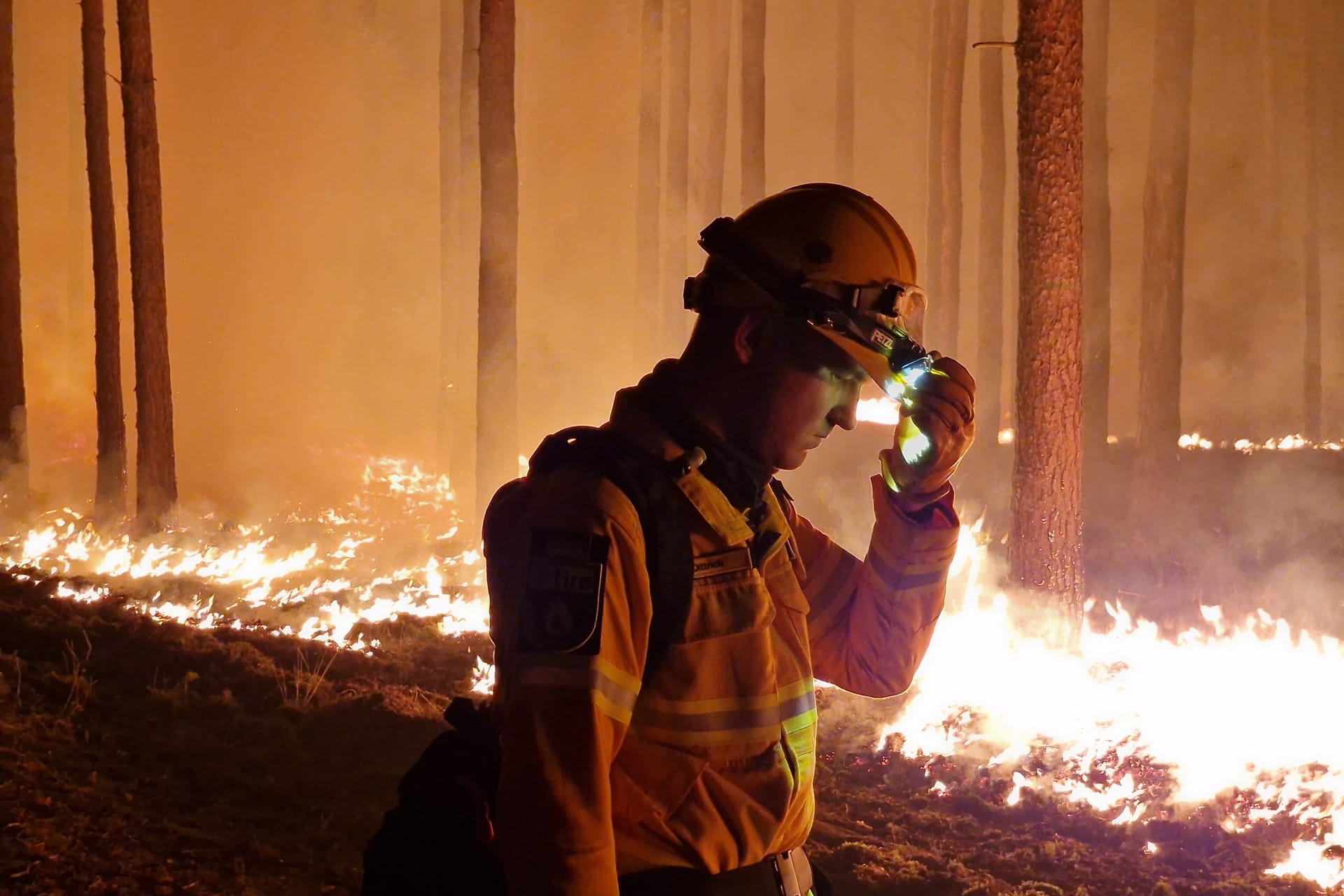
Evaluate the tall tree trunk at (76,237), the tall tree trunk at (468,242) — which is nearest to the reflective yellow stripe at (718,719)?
the tall tree trunk at (468,242)

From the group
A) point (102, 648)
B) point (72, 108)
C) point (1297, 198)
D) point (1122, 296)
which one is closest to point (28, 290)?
point (72, 108)

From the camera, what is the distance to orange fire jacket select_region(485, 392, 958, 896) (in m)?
1.56

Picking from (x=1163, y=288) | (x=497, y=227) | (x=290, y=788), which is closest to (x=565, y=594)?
(x=290, y=788)

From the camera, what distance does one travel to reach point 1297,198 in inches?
1481

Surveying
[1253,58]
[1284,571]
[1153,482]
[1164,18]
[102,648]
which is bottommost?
[102,648]

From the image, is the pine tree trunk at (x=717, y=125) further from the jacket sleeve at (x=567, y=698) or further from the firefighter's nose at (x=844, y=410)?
the jacket sleeve at (x=567, y=698)

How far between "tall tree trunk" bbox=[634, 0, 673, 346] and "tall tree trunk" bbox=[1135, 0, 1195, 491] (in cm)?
1259

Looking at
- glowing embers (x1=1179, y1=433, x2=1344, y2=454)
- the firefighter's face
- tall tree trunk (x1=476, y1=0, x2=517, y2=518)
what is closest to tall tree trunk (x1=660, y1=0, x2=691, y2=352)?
glowing embers (x1=1179, y1=433, x2=1344, y2=454)

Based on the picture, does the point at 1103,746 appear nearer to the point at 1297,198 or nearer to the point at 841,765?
the point at 841,765

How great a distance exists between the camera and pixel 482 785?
1.90 m

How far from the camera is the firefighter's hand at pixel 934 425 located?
2129 mm

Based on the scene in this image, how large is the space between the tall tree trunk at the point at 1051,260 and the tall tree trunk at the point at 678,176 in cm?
1839

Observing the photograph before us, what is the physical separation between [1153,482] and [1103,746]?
1086cm

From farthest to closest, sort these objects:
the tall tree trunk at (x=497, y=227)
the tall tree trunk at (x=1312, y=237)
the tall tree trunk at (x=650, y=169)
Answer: the tall tree trunk at (x=1312, y=237) < the tall tree trunk at (x=650, y=169) < the tall tree trunk at (x=497, y=227)
